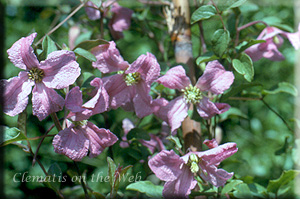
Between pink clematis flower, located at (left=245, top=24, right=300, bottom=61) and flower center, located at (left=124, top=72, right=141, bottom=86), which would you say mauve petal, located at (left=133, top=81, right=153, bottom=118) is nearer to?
flower center, located at (left=124, top=72, right=141, bottom=86)

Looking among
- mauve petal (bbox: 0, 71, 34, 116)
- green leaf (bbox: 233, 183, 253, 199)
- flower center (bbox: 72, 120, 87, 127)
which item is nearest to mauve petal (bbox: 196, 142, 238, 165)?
green leaf (bbox: 233, 183, 253, 199)

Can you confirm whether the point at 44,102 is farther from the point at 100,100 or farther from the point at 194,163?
the point at 194,163

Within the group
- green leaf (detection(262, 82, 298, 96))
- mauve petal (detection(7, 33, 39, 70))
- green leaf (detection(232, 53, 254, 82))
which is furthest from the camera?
green leaf (detection(262, 82, 298, 96))

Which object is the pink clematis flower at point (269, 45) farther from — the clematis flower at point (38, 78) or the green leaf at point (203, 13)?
the clematis flower at point (38, 78)

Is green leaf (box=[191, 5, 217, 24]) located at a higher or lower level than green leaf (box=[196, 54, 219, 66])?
higher

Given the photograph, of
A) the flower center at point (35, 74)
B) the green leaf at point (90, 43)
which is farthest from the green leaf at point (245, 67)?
the flower center at point (35, 74)

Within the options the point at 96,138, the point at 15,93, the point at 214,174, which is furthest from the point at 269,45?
the point at 15,93

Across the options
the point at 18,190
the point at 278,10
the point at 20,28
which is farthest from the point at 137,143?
the point at 278,10
